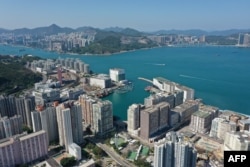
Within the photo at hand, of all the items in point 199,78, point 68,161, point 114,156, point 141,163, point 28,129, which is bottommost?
point 114,156

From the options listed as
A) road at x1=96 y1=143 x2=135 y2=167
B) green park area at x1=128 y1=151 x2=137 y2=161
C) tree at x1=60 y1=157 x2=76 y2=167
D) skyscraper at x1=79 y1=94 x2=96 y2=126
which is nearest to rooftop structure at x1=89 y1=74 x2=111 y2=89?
skyscraper at x1=79 y1=94 x2=96 y2=126

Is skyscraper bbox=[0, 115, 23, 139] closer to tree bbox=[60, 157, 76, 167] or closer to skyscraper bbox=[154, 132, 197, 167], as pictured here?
tree bbox=[60, 157, 76, 167]

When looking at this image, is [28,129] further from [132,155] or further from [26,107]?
[132,155]

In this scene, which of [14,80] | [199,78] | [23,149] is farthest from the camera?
[199,78]

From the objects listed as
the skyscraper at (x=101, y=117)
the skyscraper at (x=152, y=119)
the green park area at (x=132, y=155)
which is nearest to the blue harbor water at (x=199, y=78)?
the skyscraper at (x=101, y=117)

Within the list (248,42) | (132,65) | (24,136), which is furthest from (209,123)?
(248,42)

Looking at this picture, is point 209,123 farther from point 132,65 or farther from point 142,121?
point 132,65

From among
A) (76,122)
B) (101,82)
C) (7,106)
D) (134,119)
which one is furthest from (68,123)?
(101,82)
